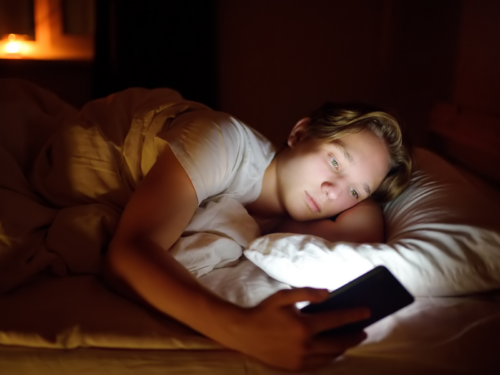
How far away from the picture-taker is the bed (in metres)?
0.62

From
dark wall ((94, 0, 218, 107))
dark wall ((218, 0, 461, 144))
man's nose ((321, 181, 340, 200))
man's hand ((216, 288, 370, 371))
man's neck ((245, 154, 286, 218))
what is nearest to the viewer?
man's hand ((216, 288, 370, 371))

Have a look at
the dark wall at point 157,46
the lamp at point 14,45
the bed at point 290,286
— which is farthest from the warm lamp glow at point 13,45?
the bed at point 290,286

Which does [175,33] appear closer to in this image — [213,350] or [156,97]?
[156,97]

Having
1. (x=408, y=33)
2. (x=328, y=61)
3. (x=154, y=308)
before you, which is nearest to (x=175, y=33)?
(x=328, y=61)

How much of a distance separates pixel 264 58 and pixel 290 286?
155 centimetres

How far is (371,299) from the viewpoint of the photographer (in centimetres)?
61

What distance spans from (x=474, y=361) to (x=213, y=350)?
39 cm

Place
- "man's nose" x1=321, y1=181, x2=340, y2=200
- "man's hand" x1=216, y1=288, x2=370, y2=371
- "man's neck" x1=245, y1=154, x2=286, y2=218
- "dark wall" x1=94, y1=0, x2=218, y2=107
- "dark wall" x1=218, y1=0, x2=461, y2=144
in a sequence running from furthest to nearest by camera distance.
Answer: "dark wall" x1=94, y1=0, x2=218, y2=107
"dark wall" x1=218, y1=0, x2=461, y2=144
"man's neck" x1=245, y1=154, x2=286, y2=218
"man's nose" x1=321, y1=181, x2=340, y2=200
"man's hand" x1=216, y1=288, x2=370, y2=371

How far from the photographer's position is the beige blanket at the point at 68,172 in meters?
0.79

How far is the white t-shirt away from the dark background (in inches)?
43.8

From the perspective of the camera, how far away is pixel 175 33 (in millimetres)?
2051

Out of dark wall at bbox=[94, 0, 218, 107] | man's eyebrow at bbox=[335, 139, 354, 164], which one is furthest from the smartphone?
dark wall at bbox=[94, 0, 218, 107]

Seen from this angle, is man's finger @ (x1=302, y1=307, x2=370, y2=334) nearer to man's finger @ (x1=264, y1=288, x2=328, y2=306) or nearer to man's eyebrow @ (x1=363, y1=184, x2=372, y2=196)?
man's finger @ (x1=264, y1=288, x2=328, y2=306)

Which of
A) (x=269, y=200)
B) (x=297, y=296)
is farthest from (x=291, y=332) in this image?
(x=269, y=200)
